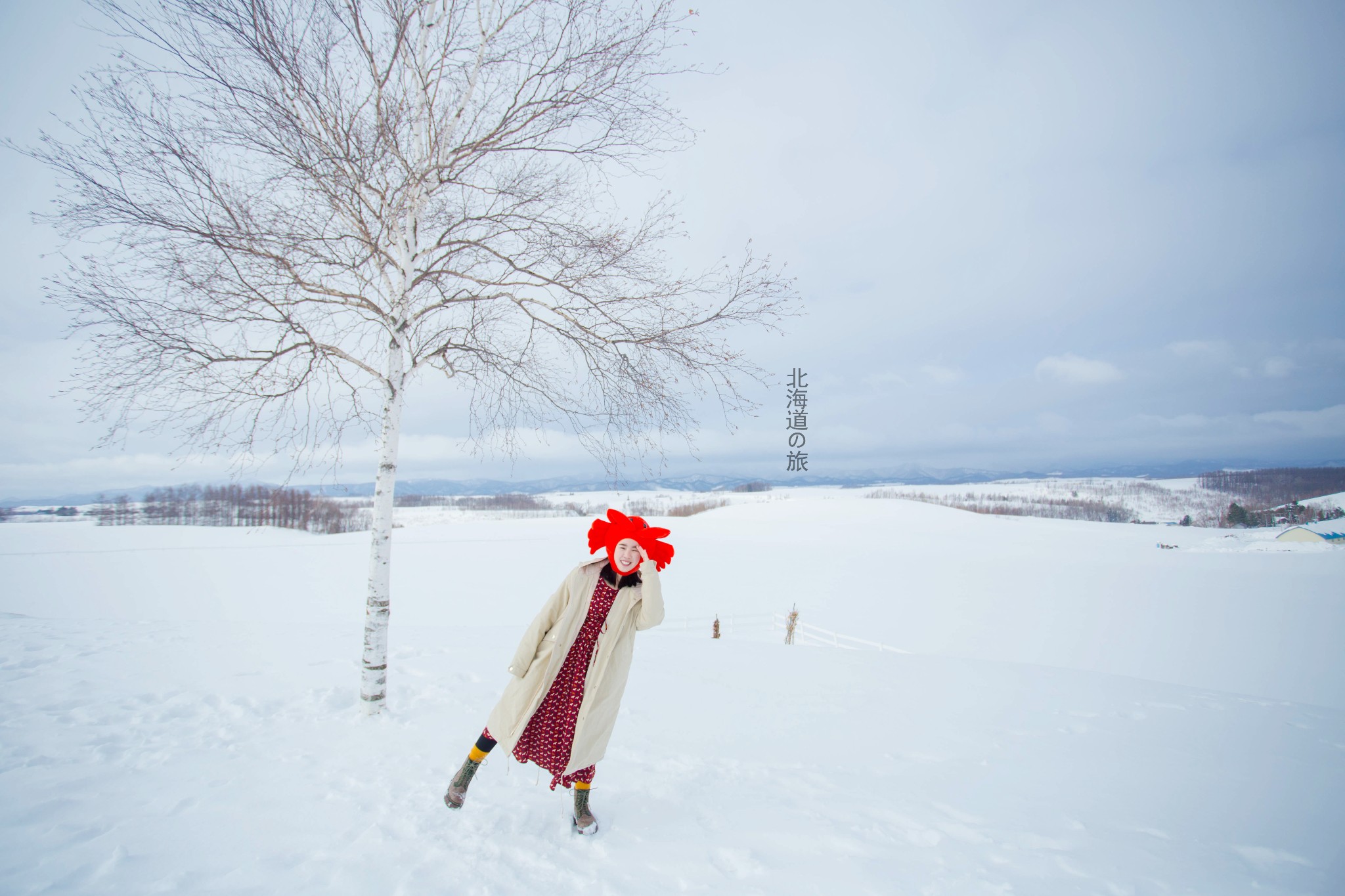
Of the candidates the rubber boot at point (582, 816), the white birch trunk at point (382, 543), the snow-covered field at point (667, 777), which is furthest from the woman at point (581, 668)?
the white birch trunk at point (382, 543)

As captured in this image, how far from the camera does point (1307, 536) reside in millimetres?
31906

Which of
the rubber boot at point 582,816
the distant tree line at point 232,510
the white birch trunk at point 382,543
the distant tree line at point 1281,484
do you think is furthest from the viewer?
the distant tree line at point 1281,484

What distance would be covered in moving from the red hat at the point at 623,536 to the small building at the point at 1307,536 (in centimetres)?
4649

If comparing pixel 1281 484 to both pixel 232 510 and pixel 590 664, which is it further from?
pixel 232 510

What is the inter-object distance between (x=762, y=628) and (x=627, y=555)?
17.8 metres

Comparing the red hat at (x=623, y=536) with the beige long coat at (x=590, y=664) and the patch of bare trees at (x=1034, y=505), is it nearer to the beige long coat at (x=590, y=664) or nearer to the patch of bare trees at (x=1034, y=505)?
the beige long coat at (x=590, y=664)

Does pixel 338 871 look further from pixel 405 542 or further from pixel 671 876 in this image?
pixel 405 542

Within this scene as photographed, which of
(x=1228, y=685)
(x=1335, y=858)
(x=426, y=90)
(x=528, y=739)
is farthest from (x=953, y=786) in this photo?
(x=1228, y=685)

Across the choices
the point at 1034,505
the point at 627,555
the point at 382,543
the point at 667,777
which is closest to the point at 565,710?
the point at 627,555

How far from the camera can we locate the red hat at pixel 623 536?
10.5ft

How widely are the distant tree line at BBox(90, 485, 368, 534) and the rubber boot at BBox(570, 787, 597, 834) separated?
60777mm

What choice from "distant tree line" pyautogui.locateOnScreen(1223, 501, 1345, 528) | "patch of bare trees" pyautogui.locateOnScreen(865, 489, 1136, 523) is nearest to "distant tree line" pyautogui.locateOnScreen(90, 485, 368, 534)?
"patch of bare trees" pyautogui.locateOnScreen(865, 489, 1136, 523)

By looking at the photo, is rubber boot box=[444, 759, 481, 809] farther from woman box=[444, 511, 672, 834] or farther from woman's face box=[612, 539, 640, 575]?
woman's face box=[612, 539, 640, 575]

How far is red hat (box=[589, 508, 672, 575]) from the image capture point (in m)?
3.21
